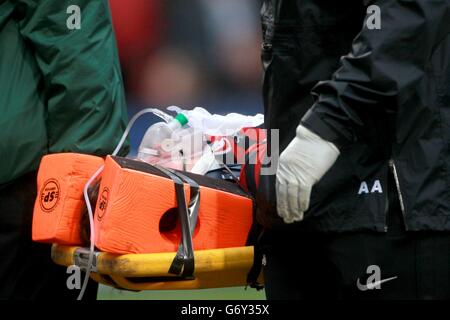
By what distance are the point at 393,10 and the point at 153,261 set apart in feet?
3.24

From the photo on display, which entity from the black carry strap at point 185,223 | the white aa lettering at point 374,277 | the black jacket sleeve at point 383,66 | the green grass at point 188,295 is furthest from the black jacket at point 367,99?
the green grass at point 188,295

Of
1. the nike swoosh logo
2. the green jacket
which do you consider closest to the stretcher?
the green jacket

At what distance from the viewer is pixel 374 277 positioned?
7.59ft

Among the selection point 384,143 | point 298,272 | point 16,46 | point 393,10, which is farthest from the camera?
point 16,46

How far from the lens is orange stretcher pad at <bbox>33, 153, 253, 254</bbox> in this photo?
259 centimetres

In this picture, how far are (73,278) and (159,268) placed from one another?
49 centimetres

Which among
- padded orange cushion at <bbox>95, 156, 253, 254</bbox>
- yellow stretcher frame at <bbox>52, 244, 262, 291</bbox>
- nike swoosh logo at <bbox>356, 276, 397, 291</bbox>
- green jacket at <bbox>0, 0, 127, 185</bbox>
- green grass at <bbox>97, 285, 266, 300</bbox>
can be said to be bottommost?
green grass at <bbox>97, 285, 266, 300</bbox>

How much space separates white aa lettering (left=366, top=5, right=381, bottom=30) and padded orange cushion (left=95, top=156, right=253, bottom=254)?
32.0 inches

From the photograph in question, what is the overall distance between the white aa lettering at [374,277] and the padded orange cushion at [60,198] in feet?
3.22

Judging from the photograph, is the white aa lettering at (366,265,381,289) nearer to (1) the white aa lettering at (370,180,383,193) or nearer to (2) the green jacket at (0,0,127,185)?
(1) the white aa lettering at (370,180,383,193)

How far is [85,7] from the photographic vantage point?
300cm

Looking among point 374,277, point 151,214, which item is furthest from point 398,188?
point 151,214
